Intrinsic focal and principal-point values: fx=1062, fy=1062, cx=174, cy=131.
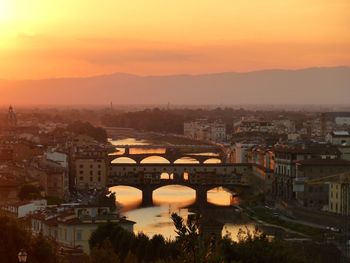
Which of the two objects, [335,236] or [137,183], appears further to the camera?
[137,183]

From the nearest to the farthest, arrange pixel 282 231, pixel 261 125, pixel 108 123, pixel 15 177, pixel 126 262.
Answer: pixel 126 262 < pixel 282 231 < pixel 15 177 < pixel 261 125 < pixel 108 123

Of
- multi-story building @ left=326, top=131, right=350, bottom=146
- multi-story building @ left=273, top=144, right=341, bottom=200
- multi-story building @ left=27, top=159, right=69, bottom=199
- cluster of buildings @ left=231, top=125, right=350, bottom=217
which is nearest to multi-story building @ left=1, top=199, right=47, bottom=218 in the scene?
multi-story building @ left=27, top=159, right=69, bottom=199

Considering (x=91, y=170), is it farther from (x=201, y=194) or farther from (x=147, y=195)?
(x=201, y=194)

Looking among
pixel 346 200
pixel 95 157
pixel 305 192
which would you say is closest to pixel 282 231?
pixel 346 200

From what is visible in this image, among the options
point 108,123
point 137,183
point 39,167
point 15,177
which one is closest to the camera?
point 15,177

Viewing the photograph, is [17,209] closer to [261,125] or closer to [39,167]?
[39,167]

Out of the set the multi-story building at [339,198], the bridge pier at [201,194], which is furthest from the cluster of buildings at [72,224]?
the bridge pier at [201,194]
